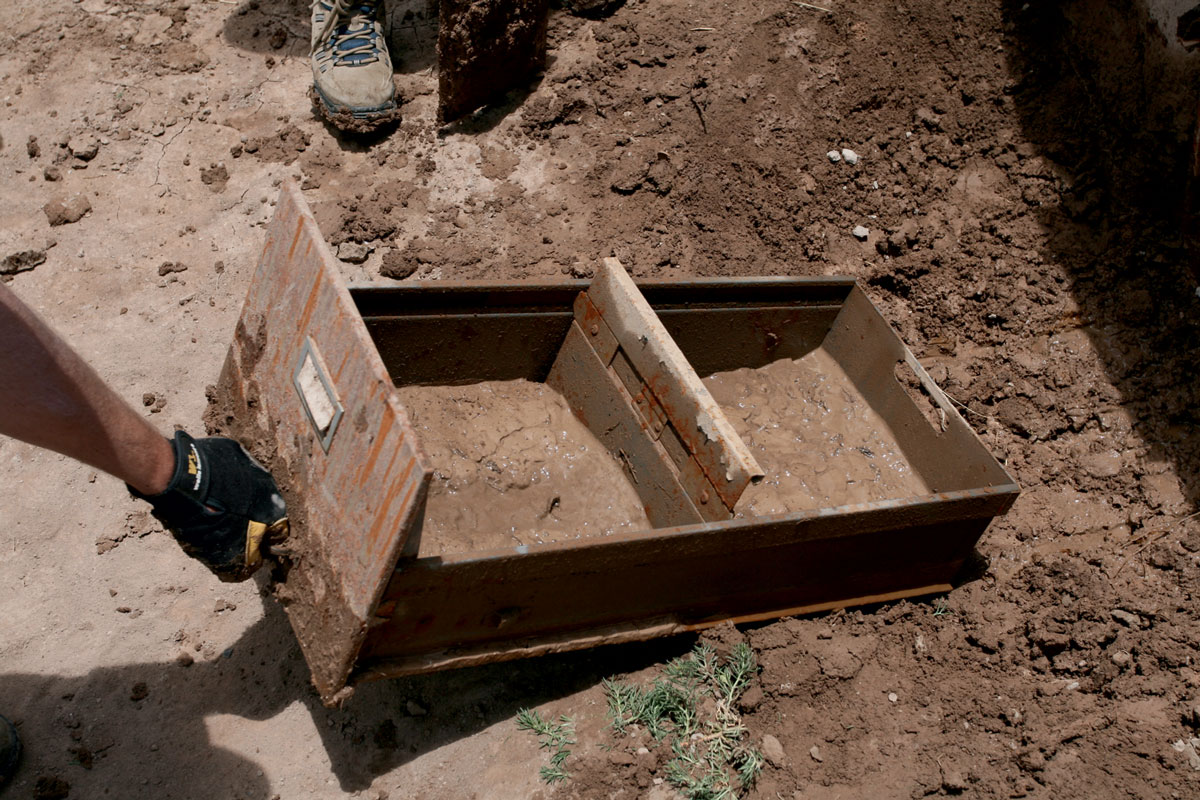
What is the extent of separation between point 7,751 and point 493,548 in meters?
1.51

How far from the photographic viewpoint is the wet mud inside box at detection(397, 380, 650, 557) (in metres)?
3.36

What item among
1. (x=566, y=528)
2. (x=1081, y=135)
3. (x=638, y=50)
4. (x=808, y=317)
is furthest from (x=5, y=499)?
(x=1081, y=135)

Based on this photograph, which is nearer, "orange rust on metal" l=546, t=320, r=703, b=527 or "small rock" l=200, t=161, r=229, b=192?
"orange rust on metal" l=546, t=320, r=703, b=527

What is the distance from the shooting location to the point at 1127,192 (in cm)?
404

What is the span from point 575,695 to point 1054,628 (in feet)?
5.48

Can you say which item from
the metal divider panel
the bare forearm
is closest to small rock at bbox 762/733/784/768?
the metal divider panel

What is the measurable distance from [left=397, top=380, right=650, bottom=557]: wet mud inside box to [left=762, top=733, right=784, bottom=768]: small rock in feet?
2.67

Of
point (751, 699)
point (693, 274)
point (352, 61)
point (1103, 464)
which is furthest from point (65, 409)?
point (1103, 464)

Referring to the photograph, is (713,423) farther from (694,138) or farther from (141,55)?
(141,55)

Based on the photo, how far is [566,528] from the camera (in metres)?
3.45

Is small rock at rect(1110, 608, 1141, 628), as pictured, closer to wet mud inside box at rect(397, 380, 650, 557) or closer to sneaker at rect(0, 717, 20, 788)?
wet mud inside box at rect(397, 380, 650, 557)

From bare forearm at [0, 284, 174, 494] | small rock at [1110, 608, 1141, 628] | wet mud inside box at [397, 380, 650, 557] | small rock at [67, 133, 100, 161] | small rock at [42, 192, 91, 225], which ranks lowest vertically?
small rock at [1110, 608, 1141, 628]

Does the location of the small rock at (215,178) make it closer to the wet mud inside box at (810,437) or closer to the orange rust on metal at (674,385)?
the orange rust on metal at (674,385)

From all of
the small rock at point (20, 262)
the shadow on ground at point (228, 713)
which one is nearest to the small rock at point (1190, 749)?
the shadow on ground at point (228, 713)
